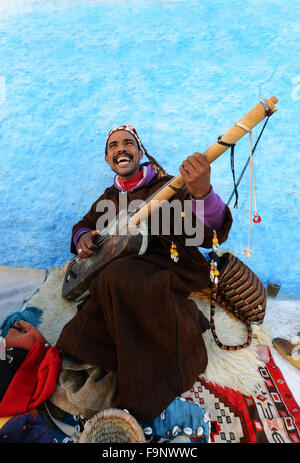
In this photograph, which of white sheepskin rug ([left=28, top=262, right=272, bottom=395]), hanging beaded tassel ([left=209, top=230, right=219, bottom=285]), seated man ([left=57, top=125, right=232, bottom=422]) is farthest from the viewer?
white sheepskin rug ([left=28, top=262, right=272, bottom=395])

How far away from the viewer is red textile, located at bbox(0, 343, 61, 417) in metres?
1.50

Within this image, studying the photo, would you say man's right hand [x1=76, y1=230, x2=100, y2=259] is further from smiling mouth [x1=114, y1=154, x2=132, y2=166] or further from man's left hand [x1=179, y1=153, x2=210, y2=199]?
man's left hand [x1=179, y1=153, x2=210, y2=199]

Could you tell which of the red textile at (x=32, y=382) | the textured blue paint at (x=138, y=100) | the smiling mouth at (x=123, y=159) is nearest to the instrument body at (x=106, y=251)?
the smiling mouth at (x=123, y=159)

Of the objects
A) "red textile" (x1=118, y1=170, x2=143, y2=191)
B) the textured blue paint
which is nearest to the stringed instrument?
"red textile" (x1=118, y1=170, x2=143, y2=191)

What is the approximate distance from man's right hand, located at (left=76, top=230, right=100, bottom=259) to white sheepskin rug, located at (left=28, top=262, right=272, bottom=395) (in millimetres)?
576

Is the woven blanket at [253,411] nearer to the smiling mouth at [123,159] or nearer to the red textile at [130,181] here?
the red textile at [130,181]

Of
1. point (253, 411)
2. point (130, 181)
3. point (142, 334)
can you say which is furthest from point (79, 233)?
point (253, 411)

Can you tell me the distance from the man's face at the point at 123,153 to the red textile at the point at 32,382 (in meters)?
1.23

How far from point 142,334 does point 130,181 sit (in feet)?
3.60

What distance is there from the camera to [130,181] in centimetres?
222

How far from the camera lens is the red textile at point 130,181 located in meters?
2.21

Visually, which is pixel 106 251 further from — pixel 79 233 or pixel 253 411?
pixel 253 411

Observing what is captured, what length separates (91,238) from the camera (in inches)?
86.3

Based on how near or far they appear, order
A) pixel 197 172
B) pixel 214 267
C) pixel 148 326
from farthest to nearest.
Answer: pixel 214 267 < pixel 148 326 < pixel 197 172
